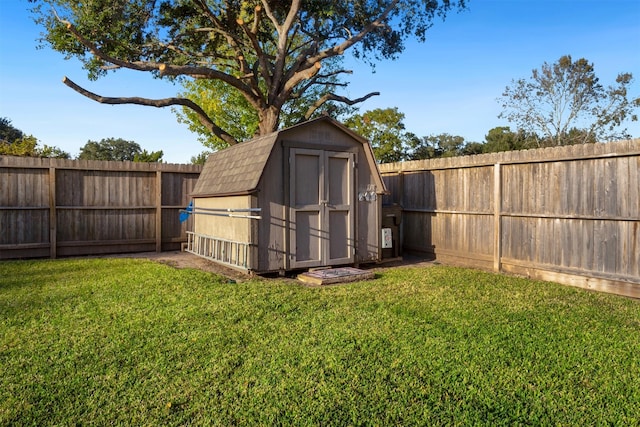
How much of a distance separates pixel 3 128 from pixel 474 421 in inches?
1960

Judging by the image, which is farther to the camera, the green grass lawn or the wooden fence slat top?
the wooden fence slat top

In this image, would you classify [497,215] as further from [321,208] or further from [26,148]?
[26,148]

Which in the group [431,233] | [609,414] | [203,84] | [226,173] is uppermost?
[203,84]

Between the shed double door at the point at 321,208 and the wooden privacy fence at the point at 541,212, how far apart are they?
2.23 meters

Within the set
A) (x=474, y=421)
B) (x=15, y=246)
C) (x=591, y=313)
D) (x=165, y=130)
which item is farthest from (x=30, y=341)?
(x=165, y=130)

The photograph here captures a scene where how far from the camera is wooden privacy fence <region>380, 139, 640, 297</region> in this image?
5578 mm

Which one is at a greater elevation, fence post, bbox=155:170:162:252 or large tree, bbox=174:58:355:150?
large tree, bbox=174:58:355:150

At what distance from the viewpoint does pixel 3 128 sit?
3956 cm

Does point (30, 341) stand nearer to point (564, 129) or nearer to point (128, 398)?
point (128, 398)

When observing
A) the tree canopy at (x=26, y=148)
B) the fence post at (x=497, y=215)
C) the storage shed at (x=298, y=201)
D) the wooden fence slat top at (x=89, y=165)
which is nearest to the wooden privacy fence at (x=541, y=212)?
the fence post at (x=497, y=215)

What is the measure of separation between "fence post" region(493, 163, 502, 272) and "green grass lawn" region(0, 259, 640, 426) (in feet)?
5.35

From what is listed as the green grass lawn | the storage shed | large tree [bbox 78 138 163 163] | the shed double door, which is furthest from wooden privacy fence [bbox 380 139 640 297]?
large tree [bbox 78 138 163 163]

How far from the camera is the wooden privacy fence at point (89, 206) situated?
8805 millimetres

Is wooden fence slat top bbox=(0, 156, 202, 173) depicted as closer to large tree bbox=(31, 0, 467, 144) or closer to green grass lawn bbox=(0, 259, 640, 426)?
large tree bbox=(31, 0, 467, 144)
